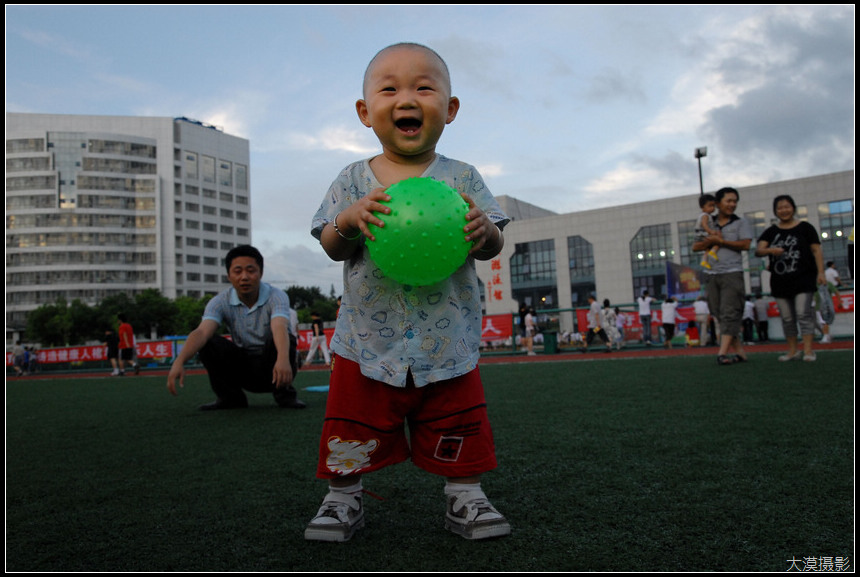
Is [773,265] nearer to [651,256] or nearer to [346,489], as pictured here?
[346,489]

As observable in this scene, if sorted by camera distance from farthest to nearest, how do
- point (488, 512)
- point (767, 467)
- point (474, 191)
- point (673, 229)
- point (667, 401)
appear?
point (673, 229) → point (667, 401) → point (767, 467) → point (474, 191) → point (488, 512)

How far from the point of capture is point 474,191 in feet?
7.23

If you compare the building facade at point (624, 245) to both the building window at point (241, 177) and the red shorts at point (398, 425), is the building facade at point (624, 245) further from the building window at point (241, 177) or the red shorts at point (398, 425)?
the building window at point (241, 177)

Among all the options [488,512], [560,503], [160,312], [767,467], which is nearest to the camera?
[488,512]

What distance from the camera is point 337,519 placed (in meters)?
1.87

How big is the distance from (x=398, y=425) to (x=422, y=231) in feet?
2.57

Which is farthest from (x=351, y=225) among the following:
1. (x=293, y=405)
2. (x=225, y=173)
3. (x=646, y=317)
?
(x=225, y=173)

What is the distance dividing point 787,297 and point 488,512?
6.37 m

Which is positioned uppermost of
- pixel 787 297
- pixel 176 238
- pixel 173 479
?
pixel 176 238

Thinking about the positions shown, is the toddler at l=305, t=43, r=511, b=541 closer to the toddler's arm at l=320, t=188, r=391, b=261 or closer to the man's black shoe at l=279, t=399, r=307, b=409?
the toddler's arm at l=320, t=188, r=391, b=261

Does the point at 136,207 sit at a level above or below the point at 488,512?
above

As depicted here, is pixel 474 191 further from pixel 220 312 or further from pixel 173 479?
pixel 220 312

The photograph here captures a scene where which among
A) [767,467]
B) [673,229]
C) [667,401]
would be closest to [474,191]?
[767,467]

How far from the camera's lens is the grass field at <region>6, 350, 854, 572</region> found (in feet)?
5.31
